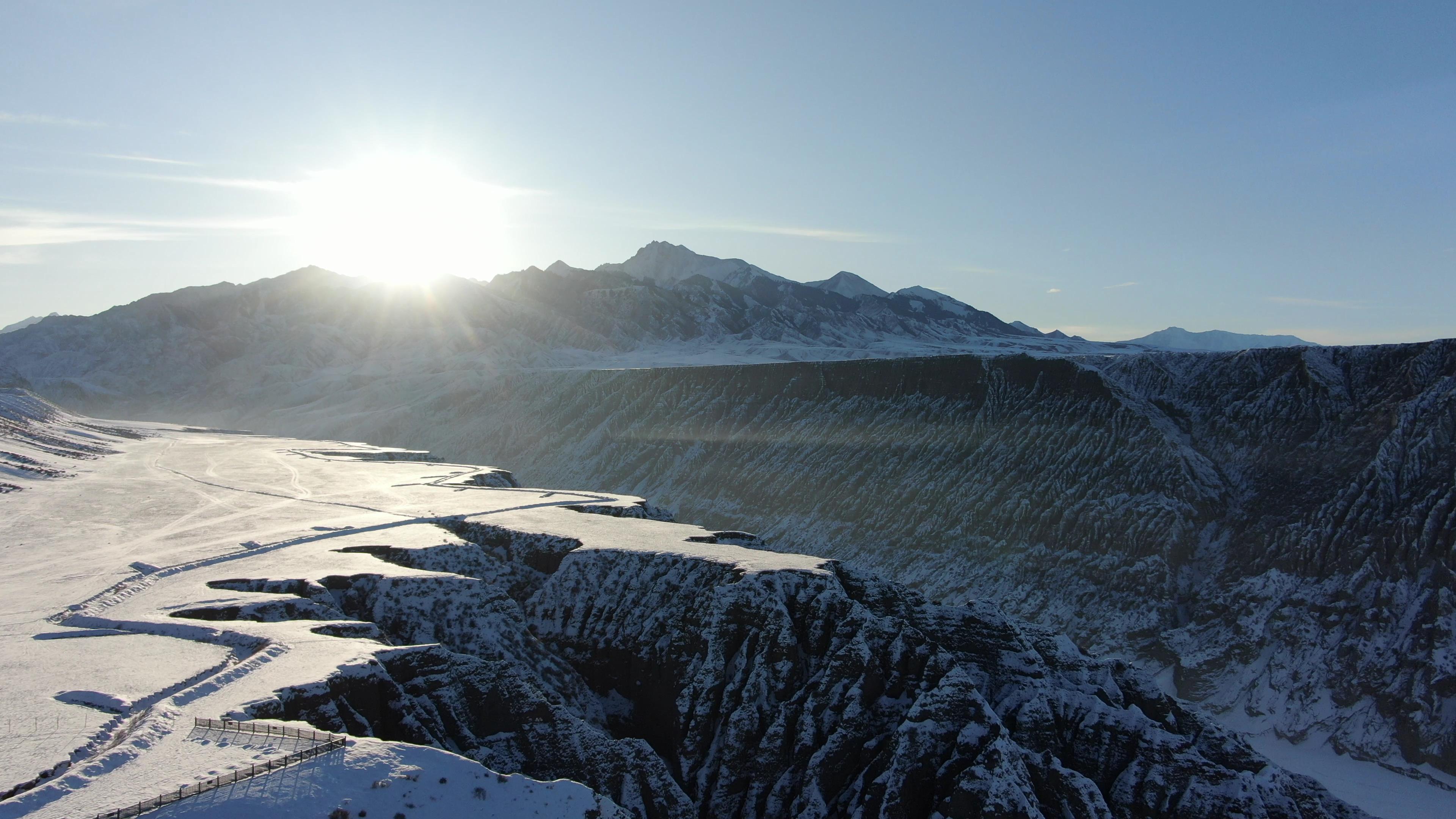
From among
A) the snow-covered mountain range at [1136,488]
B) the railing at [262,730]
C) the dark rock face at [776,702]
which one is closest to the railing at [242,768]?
the railing at [262,730]

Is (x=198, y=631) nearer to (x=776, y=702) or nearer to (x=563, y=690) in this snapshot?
(x=563, y=690)

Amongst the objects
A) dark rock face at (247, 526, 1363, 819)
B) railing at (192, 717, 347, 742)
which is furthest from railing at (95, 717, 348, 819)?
dark rock face at (247, 526, 1363, 819)

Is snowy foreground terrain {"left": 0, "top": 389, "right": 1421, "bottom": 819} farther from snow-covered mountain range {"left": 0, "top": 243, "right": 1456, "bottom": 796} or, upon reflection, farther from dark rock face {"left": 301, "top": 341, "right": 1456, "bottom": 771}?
snow-covered mountain range {"left": 0, "top": 243, "right": 1456, "bottom": 796}

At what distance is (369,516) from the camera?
4978 cm

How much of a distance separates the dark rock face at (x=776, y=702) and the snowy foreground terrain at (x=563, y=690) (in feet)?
0.28

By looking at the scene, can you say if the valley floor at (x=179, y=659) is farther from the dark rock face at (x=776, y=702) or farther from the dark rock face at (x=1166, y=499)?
the dark rock face at (x=1166, y=499)

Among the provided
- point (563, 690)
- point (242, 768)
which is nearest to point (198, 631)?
point (242, 768)

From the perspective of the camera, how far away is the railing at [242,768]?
17.8 m

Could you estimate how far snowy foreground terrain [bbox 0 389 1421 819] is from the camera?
68.9 feet

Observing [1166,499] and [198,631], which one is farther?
[1166,499]

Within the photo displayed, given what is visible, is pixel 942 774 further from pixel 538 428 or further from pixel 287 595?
pixel 538 428

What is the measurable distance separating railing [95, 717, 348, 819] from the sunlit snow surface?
240 millimetres

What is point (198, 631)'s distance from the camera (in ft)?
95.4

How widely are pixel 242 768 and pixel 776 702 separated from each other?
18.0 metres
